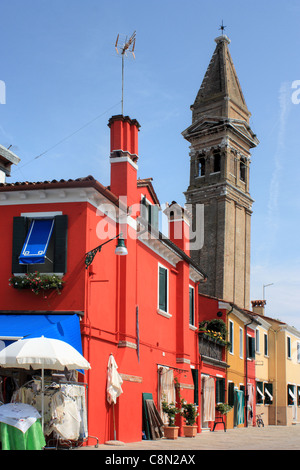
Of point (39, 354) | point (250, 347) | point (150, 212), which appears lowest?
point (39, 354)

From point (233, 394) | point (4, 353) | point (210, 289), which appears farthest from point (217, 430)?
point (210, 289)

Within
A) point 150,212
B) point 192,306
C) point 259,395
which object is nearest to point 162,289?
point 150,212

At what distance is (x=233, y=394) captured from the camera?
101 feet

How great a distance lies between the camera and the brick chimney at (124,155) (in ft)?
58.7

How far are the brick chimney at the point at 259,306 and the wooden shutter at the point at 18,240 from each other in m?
34.0

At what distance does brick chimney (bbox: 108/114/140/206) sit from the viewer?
1789cm

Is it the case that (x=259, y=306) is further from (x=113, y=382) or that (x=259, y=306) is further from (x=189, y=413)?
(x=113, y=382)

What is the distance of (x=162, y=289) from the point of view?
20922 mm

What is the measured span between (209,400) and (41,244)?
13.9 metres

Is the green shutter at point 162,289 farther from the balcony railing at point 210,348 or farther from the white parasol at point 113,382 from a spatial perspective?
the white parasol at point 113,382

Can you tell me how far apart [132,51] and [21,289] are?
336 inches

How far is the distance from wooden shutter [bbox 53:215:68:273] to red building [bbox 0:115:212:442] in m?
0.02

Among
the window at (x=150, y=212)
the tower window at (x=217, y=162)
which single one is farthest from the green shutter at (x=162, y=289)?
the tower window at (x=217, y=162)

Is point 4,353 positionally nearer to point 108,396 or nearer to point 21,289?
point 21,289
